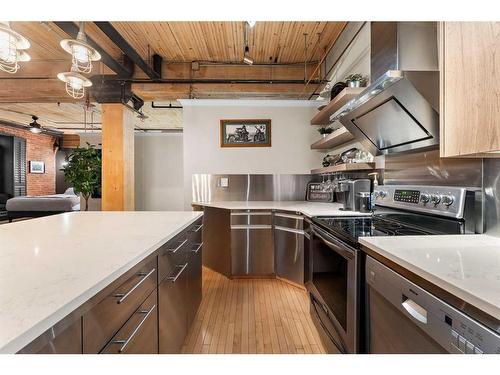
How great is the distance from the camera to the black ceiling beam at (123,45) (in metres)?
2.39

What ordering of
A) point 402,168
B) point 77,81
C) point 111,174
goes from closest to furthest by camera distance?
point 402,168 < point 77,81 < point 111,174

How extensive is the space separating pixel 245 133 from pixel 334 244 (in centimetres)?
277

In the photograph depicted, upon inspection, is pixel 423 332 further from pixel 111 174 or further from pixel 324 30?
pixel 111 174

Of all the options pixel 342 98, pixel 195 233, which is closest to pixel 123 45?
pixel 195 233

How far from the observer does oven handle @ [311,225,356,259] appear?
4.39 ft

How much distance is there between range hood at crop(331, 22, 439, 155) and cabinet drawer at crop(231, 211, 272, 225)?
5.43ft

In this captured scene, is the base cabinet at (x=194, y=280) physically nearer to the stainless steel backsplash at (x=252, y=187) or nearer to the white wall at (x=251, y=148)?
the stainless steel backsplash at (x=252, y=187)

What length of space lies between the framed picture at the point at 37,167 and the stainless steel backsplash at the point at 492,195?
35.2 ft

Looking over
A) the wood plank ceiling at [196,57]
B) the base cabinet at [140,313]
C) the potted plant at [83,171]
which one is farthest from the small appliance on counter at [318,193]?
the potted plant at [83,171]

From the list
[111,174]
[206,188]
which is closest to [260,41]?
[206,188]

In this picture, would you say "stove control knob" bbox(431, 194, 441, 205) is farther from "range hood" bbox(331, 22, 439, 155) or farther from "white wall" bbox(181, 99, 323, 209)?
"white wall" bbox(181, 99, 323, 209)

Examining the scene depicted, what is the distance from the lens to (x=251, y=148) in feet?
13.0

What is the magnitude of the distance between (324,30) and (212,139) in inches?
82.7

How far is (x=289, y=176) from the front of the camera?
3930 millimetres
